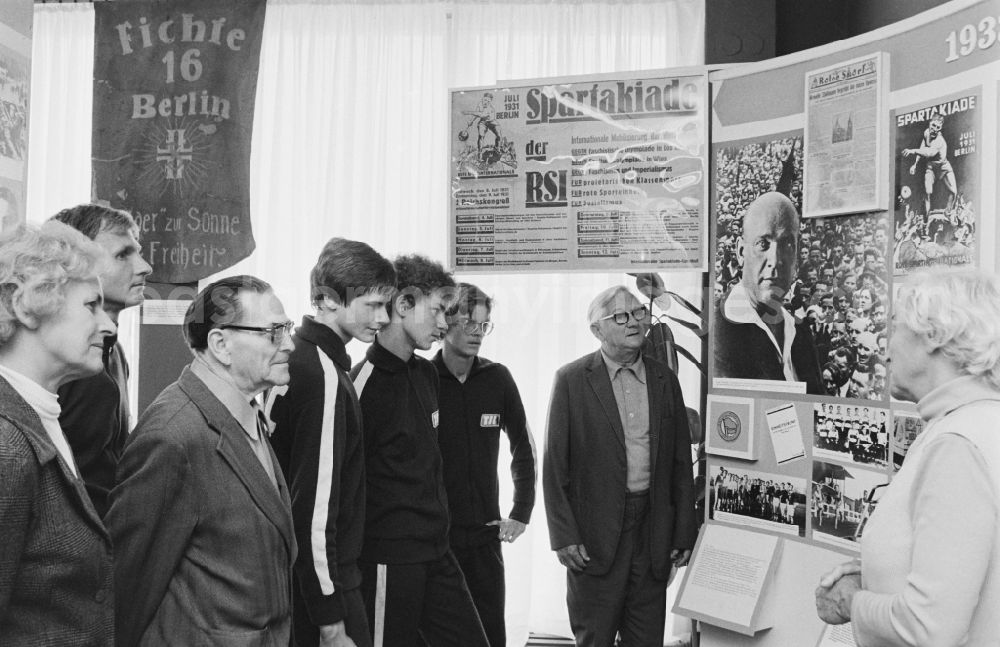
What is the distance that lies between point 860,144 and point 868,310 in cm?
50

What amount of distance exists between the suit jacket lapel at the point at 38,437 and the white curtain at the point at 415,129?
10.9 feet

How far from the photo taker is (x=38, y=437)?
4.06 ft

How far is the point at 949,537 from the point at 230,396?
139cm

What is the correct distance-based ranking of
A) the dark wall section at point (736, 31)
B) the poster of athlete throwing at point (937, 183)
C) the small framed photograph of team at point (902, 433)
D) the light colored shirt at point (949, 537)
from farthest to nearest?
1. the dark wall section at point (736, 31)
2. the small framed photograph of team at point (902, 433)
3. the poster of athlete throwing at point (937, 183)
4. the light colored shirt at point (949, 537)

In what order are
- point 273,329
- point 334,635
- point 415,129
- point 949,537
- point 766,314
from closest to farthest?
point 949,537
point 273,329
point 334,635
point 766,314
point 415,129

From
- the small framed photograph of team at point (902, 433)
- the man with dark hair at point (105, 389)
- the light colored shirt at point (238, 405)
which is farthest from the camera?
the small framed photograph of team at point (902, 433)

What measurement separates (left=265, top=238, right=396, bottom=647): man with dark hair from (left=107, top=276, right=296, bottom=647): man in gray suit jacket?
349 mm

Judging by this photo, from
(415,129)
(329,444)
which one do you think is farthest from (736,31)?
(329,444)

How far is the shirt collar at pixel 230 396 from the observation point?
191 centimetres

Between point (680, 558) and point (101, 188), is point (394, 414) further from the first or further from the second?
point (101, 188)

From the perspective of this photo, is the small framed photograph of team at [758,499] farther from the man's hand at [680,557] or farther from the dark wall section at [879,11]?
the dark wall section at [879,11]

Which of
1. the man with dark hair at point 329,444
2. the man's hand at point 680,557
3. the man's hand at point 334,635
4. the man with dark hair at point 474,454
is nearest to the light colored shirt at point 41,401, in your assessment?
the man with dark hair at point 329,444

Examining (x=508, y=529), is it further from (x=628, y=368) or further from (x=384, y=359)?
(x=384, y=359)

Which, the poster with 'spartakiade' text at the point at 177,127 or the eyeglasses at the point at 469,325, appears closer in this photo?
the eyeglasses at the point at 469,325
